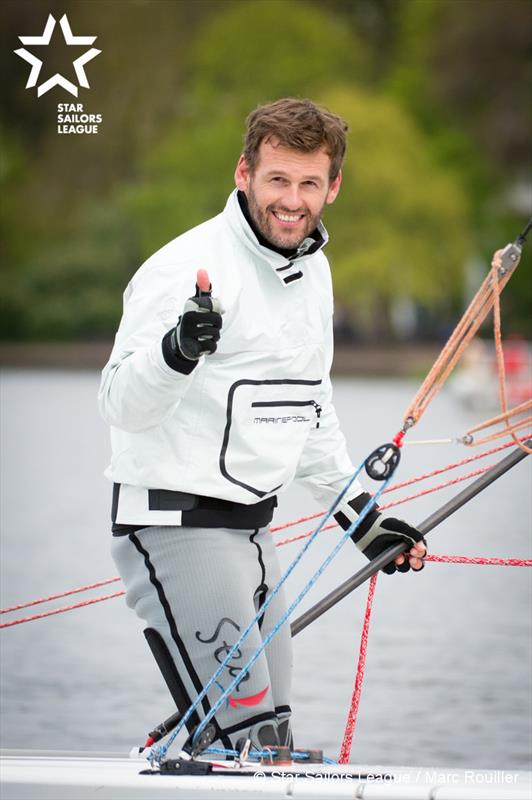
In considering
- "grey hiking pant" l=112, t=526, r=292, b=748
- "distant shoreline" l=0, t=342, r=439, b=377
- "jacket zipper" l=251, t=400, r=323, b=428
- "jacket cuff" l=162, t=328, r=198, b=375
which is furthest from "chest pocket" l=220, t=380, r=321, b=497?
"distant shoreline" l=0, t=342, r=439, b=377

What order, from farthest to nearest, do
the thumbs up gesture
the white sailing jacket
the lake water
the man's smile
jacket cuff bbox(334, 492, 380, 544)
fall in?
the lake water, jacket cuff bbox(334, 492, 380, 544), the man's smile, the white sailing jacket, the thumbs up gesture

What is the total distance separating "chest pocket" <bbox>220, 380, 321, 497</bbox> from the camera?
3.06 m

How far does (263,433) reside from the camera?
3104 millimetres

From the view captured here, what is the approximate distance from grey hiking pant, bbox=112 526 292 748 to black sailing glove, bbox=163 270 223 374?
42cm

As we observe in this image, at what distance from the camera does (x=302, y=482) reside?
140 inches

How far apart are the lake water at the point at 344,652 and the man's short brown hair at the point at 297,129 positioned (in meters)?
3.03

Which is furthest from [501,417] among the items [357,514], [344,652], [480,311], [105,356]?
[105,356]

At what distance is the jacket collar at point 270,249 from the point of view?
311 cm

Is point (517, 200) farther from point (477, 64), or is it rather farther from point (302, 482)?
point (302, 482)

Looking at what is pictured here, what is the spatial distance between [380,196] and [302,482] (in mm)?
35854

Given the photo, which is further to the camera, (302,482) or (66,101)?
(66,101)

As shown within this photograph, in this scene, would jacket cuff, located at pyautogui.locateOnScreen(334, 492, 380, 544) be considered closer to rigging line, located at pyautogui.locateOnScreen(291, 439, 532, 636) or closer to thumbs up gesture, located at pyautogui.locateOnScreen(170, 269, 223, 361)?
rigging line, located at pyautogui.locateOnScreen(291, 439, 532, 636)

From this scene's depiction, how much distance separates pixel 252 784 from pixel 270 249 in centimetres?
102

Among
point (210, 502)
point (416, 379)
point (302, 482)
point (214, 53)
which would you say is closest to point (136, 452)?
point (210, 502)
